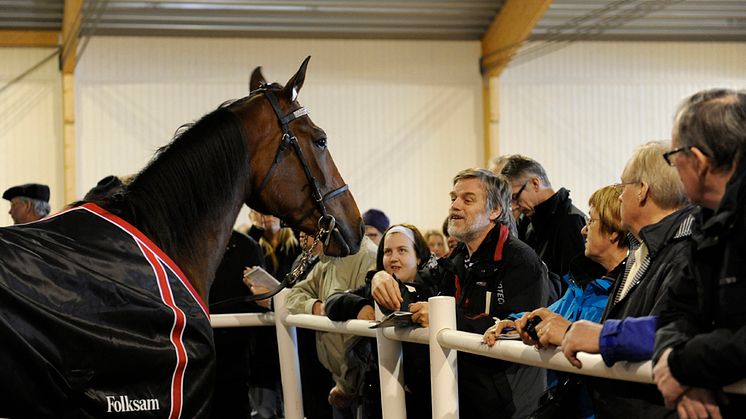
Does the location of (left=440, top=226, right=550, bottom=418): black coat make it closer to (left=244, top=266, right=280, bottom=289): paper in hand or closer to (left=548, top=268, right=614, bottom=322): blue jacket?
(left=548, top=268, right=614, bottom=322): blue jacket

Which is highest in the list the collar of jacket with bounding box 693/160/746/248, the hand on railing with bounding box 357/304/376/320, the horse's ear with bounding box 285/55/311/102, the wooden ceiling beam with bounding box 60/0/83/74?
the wooden ceiling beam with bounding box 60/0/83/74

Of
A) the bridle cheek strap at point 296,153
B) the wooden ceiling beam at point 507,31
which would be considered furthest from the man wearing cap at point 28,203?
the wooden ceiling beam at point 507,31

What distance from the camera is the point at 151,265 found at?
114 inches

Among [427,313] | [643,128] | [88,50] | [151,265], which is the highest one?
[88,50]

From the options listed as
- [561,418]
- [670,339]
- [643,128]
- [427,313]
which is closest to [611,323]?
[670,339]

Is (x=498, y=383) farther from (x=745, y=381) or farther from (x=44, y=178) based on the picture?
(x=44, y=178)

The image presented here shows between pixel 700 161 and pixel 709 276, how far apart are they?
0.25 meters

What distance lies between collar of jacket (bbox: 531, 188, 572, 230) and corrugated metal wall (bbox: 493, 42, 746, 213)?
8.61m

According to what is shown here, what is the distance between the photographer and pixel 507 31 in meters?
12.9

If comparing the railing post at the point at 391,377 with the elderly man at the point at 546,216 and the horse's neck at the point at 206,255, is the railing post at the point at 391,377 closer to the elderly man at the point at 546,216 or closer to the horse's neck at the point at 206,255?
the horse's neck at the point at 206,255

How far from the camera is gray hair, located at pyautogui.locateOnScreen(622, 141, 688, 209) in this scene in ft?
8.69

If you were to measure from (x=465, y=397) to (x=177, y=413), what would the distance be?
1139mm

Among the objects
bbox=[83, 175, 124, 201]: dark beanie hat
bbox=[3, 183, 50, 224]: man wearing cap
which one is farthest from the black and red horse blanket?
bbox=[3, 183, 50, 224]: man wearing cap

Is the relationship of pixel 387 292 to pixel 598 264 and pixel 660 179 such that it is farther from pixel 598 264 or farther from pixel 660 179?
pixel 660 179
